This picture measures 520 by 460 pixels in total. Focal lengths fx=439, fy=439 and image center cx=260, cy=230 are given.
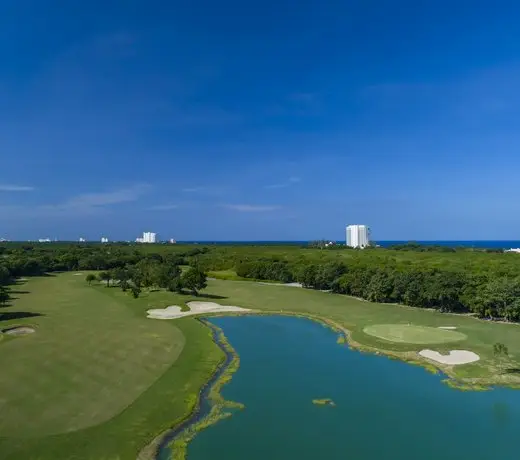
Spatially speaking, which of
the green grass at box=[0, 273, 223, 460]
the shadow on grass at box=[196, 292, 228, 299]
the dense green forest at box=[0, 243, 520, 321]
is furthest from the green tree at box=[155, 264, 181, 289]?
the green grass at box=[0, 273, 223, 460]

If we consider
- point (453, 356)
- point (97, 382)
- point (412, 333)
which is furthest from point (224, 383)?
point (412, 333)

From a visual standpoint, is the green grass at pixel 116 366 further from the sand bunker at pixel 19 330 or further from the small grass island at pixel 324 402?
the small grass island at pixel 324 402

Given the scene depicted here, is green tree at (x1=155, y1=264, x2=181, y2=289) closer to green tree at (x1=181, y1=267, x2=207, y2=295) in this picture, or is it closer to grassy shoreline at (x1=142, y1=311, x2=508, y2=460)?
green tree at (x1=181, y1=267, x2=207, y2=295)

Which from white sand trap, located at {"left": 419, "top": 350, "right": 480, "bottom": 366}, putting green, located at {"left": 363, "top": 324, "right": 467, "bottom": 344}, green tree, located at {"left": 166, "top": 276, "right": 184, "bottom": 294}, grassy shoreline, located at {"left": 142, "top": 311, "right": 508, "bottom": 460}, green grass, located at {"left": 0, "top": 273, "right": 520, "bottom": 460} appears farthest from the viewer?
green tree, located at {"left": 166, "top": 276, "right": 184, "bottom": 294}

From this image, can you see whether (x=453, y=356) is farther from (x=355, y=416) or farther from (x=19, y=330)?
(x=19, y=330)

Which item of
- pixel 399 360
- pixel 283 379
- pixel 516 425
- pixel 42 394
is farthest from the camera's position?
pixel 399 360

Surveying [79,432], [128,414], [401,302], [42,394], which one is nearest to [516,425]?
[128,414]

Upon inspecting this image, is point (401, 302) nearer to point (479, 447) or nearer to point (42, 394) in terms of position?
point (479, 447)
